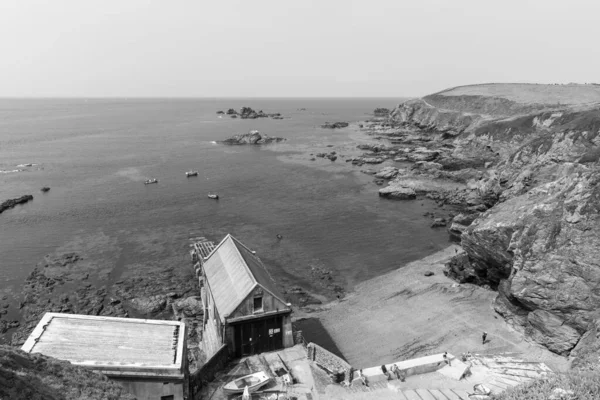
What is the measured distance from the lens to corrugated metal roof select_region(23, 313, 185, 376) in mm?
21109

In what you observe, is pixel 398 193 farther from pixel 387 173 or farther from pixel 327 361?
pixel 327 361

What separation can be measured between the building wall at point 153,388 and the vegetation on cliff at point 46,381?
591 centimetres

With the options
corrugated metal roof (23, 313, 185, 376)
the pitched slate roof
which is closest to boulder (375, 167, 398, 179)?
the pitched slate roof

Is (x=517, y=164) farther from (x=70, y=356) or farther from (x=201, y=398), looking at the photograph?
(x=70, y=356)

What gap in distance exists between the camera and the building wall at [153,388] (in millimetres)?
20938

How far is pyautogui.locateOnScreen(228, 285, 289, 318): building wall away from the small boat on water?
4779 millimetres

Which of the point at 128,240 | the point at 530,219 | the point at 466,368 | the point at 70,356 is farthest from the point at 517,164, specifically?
the point at 70,356

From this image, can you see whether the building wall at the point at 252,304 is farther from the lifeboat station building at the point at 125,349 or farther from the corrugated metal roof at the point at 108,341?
the lifeboat station building at the point at 125,349

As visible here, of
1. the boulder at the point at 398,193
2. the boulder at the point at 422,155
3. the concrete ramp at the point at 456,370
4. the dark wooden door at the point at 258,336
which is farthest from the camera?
the boulder at the point at 422,155

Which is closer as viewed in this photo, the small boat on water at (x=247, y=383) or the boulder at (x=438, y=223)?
the small boat on water at (x=247, y=383)

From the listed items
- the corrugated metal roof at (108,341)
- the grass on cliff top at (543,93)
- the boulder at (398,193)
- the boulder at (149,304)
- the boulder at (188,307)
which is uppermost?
the grass on cliff top at (543,93)

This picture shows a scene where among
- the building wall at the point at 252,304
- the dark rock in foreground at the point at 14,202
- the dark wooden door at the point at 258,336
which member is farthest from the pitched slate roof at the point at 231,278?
the dark rock in foreground at the point at 14,202

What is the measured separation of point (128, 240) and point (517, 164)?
74229mm

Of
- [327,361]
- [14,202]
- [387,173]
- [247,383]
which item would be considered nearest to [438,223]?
[387,173]
